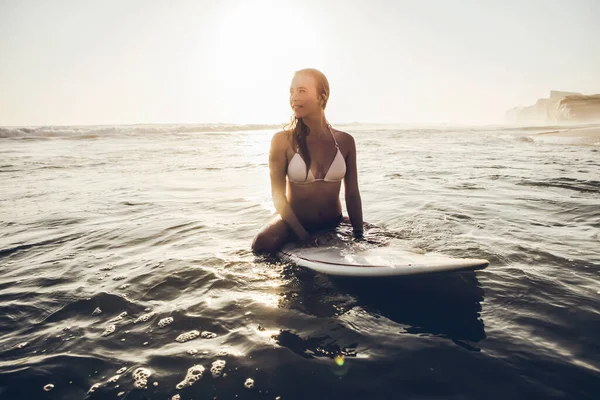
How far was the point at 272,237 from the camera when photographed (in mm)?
4234

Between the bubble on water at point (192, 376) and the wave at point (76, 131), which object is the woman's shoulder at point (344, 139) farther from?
the wave at point (76, 131)

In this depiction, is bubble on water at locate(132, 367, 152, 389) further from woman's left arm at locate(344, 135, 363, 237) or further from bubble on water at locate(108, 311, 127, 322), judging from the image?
woman's left arm at locate(344, 135, 363, 237)

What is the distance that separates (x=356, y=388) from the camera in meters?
2.12

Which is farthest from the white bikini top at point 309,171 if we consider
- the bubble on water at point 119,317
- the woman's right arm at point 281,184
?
the bubble on water at point 119,317

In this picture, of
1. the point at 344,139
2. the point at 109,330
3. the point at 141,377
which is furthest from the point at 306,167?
the point at 141,377

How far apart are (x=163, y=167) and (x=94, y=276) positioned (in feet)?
34.0

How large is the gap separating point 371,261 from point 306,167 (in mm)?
1418

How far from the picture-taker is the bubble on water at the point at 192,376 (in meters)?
2.16

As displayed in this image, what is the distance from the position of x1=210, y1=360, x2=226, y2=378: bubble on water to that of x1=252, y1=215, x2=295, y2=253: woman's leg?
195 centimetres

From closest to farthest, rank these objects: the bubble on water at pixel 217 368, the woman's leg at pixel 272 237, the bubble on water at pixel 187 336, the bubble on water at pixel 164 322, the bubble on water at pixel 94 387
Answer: the bubble on water at pixel 94 387 → the bubble on water at pixel 217 368 → the bubble on water at pixel 187 336 → the bubble on water at pixel 164 322 → the woman's leg at pixel 272 237

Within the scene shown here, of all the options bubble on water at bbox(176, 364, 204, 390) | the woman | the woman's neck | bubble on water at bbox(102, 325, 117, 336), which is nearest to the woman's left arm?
the woman

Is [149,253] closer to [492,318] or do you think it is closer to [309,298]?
[309,298]

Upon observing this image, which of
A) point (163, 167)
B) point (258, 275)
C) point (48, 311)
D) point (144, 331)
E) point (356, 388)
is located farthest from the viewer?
point (163, 167)

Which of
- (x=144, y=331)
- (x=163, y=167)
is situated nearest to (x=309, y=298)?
(x=144, y=331)
